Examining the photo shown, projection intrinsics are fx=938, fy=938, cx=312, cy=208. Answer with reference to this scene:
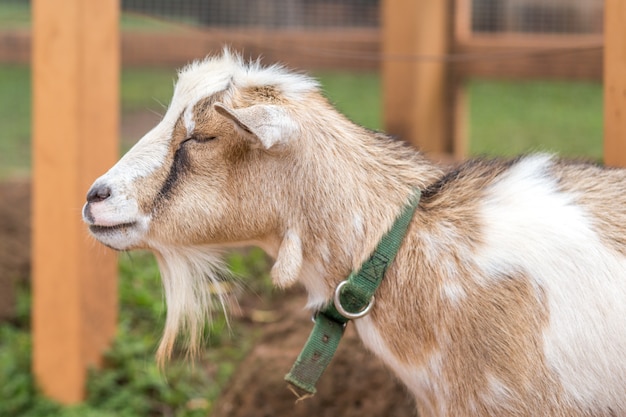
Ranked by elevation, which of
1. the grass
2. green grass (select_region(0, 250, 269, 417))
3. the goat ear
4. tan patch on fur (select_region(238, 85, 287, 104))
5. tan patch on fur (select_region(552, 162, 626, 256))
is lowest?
green grass (select_region(0, 250, 269, 417))

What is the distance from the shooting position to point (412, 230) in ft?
8.90

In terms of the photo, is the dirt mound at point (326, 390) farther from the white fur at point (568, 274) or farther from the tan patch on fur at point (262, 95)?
the tan patch on fur at point (262, 95)

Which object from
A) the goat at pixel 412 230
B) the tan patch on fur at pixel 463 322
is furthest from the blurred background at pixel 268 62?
the tan patch on fur at pixel 463 322

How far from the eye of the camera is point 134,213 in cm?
269

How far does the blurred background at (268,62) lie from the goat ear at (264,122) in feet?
2.84

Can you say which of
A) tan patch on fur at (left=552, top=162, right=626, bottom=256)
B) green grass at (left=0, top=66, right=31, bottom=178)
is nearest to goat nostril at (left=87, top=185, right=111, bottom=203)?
tan patch on fur at (left=552, top=162, right=626, bottom=256)

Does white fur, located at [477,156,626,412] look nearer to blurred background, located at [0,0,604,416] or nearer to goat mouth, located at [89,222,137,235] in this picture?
blurred background, located at [0,0,604,416]

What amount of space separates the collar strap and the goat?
31 millimetres

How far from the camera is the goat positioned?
2535mm

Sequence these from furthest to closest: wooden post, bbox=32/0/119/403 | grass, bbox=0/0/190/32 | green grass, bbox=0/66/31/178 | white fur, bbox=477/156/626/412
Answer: green grass, bbox=0/66/31/178 < grass, bbox=0/0/190/32 < wooden post, bbox=32/0/119/403 < white fur, bbox=477/156/626/412

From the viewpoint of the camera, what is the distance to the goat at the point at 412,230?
2535mm

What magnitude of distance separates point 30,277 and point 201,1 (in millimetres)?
2121

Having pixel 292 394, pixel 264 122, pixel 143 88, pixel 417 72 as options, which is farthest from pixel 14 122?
pixel 264 122

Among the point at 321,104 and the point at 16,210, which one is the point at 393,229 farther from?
the point at 16,210
